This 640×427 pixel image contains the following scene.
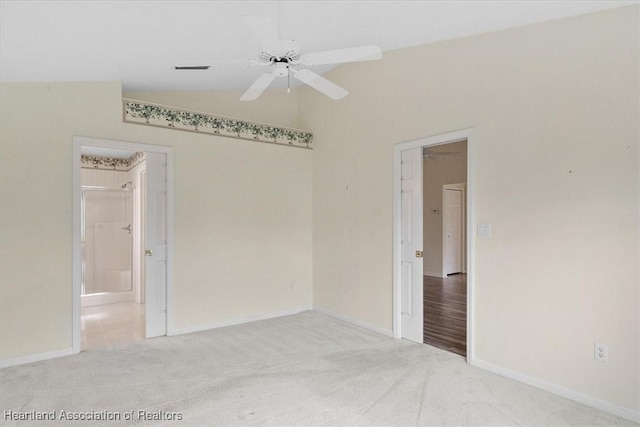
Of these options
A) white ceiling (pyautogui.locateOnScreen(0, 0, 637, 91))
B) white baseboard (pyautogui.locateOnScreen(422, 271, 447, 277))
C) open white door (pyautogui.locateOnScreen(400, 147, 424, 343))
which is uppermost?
white ceiling (pyautogui.locateOnScreen(0, 0, 637, 91))

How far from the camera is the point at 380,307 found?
13.9 ft

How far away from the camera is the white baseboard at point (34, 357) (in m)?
3.28

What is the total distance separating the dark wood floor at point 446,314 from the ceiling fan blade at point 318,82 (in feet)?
8.64

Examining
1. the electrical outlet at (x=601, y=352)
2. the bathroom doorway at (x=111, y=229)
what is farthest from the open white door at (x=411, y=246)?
the bathroom doorway at (x=111, y=229)

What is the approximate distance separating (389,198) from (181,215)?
93.0 inches

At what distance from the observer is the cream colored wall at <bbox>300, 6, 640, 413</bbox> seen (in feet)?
8.06

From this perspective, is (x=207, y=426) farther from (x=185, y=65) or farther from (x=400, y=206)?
(x=400, y=206)

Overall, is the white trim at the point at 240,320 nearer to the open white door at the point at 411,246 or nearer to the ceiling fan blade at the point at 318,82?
the open white door at the point at 411,246

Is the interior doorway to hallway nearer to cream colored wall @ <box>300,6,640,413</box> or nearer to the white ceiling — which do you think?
cream colored wall @ <box>300,6,640,413</box>

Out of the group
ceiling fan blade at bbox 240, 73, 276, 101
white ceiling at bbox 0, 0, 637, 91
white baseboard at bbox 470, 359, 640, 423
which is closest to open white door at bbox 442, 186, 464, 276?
white baseboard at bbox 470, 359, 640, 423

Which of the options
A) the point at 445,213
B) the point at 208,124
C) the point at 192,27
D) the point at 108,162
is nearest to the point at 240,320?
the point at 208,124

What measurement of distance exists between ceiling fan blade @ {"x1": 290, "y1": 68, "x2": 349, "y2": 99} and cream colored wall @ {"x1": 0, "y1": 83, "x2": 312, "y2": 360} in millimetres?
2114

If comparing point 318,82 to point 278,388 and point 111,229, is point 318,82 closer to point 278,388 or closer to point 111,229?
point 278,388

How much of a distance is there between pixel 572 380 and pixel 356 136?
3.18 m
